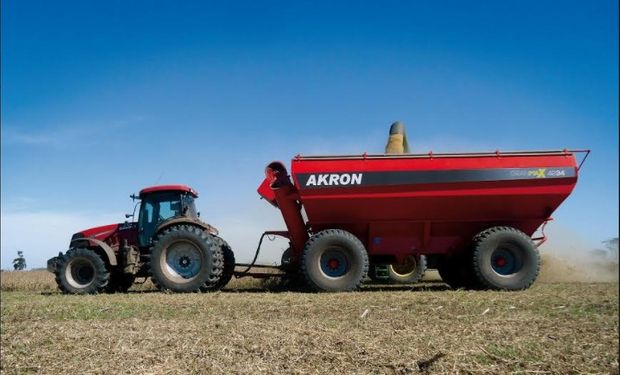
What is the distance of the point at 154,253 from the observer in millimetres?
9117

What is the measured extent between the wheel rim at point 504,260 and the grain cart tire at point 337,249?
7.76 ft

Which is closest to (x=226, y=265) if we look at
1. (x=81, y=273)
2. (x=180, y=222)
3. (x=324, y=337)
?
(x=180, y=222)

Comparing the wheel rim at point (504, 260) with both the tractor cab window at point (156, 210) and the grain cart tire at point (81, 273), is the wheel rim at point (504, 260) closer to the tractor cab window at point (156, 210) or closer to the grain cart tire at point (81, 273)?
the tractor cab window at point (156, 210)

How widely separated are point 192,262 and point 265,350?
5510mm

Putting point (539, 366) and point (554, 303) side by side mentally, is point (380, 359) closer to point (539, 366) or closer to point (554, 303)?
point (539, 366)

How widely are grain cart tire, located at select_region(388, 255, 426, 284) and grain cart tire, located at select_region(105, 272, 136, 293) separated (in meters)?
5.88

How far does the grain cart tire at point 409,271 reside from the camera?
11258mm

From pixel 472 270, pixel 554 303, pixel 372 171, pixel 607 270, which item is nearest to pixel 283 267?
pixel 372 171

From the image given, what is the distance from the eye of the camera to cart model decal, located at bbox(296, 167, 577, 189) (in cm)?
859

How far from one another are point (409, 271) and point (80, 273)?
23.9 ft

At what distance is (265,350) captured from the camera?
410 centimetres

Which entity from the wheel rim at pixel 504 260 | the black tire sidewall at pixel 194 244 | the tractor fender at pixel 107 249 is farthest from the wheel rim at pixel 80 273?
the wheel rim at pixel 504 260

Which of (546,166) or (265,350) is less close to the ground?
(546,166)

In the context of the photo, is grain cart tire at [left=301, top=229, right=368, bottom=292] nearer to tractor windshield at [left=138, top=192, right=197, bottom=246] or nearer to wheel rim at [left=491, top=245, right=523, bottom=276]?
wheel rim at [left=491, top=245, right=523, bottom=276]
